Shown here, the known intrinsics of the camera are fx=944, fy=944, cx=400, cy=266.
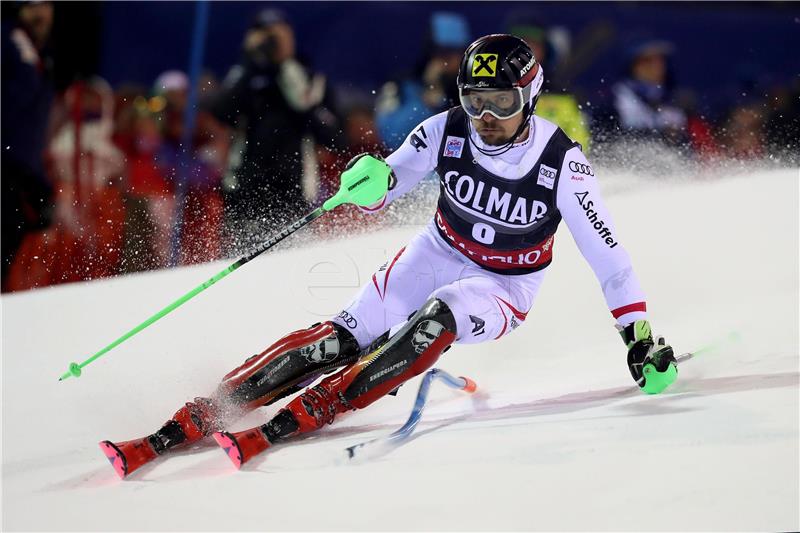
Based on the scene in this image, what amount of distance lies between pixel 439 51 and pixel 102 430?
4255 mm

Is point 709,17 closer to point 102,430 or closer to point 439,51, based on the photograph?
point 439,51

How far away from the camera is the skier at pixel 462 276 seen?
376 cm

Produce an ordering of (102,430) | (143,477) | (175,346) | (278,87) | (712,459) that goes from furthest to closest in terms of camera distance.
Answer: (278,87), (175,346), (102,430), (143,477), (712,459)

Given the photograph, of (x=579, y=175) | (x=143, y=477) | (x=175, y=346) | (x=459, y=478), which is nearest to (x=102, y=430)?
(x=143, y=477)

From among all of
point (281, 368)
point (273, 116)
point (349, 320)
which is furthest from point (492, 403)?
point (273, 116)

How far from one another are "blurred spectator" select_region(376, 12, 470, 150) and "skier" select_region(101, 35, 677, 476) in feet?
7.21

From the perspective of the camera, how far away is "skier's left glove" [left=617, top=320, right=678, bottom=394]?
3885 mm

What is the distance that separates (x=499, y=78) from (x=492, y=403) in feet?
4.93

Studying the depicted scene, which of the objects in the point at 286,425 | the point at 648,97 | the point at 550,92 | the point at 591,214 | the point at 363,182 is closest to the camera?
→ the point at 286,425

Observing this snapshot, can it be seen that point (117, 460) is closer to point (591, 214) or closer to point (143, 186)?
point (591, 214)

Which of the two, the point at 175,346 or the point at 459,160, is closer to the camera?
the point at 459,160

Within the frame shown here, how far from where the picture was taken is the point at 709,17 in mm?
8430

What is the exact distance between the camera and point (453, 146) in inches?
161

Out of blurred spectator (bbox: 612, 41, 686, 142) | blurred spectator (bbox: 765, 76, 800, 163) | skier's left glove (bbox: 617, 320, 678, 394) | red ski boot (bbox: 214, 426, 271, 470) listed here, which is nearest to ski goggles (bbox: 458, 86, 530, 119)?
skier's left glove (bbox: 617, 320, 678, 394)
